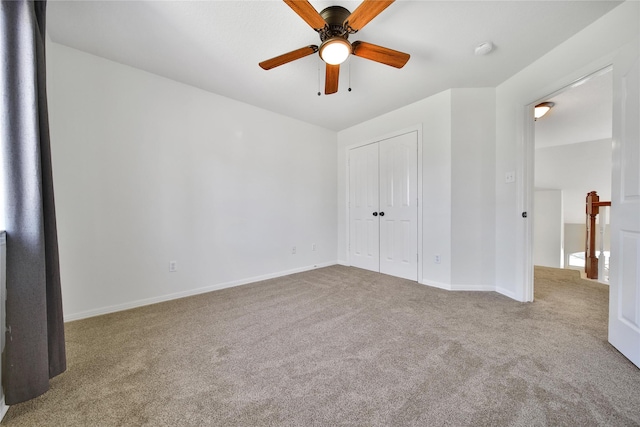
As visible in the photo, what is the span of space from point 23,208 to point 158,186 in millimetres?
1354

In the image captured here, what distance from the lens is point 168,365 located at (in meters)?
1.46

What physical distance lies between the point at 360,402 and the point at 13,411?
64.6 inches

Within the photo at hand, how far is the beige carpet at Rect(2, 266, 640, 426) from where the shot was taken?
3.59ft

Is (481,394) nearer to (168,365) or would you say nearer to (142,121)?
(168,365)

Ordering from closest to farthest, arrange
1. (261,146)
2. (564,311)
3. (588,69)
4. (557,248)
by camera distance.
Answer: (588,69)
(564,311)
(261,146)
(557,248)

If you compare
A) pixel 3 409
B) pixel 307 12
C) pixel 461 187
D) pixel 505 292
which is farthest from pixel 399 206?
pixel 3 409

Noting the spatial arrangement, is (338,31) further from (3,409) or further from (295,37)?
(3,409)

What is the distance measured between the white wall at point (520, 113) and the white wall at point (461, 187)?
0.09 meters

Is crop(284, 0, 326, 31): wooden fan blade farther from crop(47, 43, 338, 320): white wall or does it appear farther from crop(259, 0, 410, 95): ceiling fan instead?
crop(47, 43, 338, 320): white wall

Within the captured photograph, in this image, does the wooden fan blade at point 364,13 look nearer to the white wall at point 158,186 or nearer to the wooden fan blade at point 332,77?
the wooden fan blade at point 332,77

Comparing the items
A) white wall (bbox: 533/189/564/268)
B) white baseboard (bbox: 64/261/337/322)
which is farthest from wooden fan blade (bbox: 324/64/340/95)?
white wall (bbox: 533/189/564/268)

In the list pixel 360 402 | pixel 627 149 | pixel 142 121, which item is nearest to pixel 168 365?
pixel 360 402

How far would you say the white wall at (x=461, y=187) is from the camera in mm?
2725

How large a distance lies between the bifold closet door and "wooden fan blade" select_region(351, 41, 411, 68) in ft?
4.85
